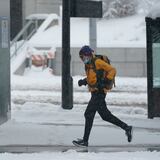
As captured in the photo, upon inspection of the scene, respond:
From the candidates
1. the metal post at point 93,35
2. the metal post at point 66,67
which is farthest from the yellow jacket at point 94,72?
the metal post at point 93,35

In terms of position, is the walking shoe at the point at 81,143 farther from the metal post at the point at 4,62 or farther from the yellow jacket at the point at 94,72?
the metal post at the point at 4,62

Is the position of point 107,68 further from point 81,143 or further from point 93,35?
point 93,35

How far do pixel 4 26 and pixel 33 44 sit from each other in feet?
51.0

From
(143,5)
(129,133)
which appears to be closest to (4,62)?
(129,133)

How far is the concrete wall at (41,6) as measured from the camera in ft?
108

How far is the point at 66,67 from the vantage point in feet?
52.0

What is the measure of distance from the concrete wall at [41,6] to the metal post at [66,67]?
16.6 m

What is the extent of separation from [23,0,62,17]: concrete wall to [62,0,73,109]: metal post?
16645mm

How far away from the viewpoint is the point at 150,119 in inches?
552

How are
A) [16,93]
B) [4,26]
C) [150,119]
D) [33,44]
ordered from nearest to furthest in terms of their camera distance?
1. [4,26]
2. [150,119]
3. [16,93]
4. [33,44]
